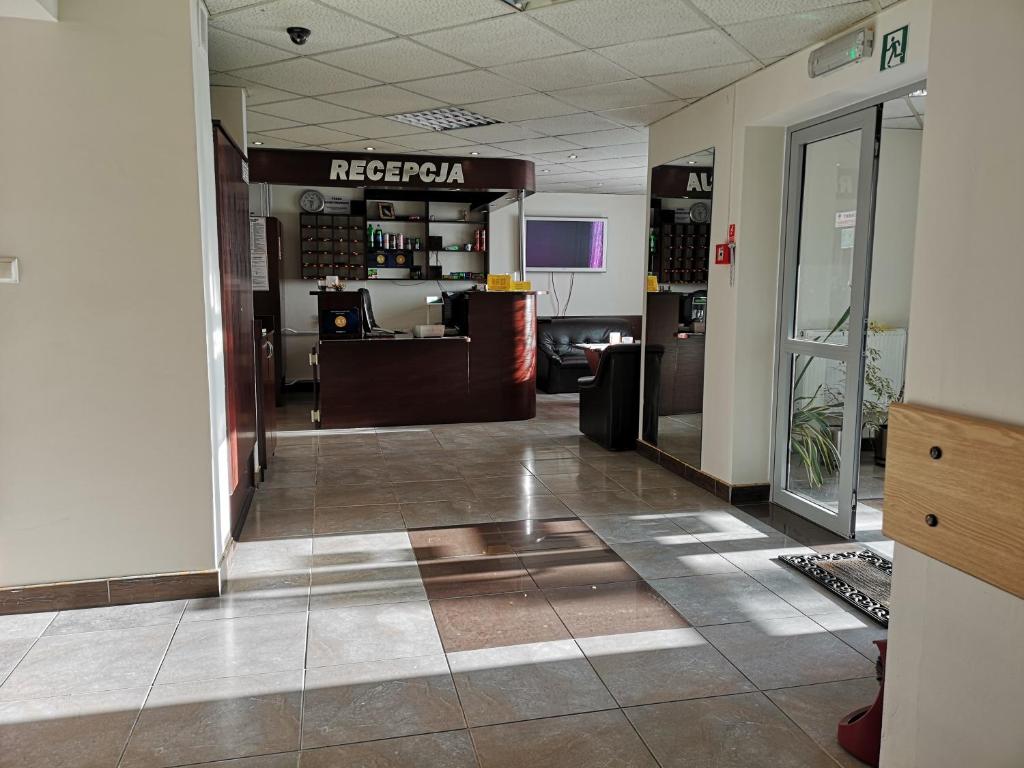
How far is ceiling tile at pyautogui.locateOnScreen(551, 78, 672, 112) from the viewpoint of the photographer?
5117mm

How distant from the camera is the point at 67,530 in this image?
10.9 ft

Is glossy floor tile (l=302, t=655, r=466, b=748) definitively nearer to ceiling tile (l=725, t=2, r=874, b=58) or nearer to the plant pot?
ceiling tile (l=725, t=2, r=874, b=58)

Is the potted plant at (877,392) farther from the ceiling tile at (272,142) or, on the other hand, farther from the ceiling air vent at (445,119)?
the ceiling tile at (272,142)

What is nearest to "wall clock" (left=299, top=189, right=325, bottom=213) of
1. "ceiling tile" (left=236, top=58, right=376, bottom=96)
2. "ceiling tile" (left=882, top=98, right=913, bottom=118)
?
"ceiling tile" (left=236, top=58, right=376, bottom=96)

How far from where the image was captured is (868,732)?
7.52ft

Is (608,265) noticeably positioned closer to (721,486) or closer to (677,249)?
(677,249)

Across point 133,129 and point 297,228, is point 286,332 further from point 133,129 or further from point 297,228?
point 133,129

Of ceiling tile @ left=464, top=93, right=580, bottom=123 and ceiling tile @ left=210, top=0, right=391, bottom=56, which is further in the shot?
ceiling tile @ left=464, top=93, right=580, bottom=123

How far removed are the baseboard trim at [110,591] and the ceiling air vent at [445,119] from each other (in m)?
3.92

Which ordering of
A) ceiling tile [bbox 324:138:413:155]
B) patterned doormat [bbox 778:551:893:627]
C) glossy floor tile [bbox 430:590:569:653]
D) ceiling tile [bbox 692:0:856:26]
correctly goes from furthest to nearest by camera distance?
ceiling tile [bbox 324:138:413:155]
ceiling tile [bbox 692:0:856:26]
patterned doormat [bbox 778:551:893:627]
glossy floor tile [bbox 430:590:569:653]

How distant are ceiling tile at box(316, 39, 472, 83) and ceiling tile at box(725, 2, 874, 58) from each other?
1692 mm

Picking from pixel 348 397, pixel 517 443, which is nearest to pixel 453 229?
pixel 348 397

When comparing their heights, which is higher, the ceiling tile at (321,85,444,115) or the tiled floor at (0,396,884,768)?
the ceiling tile at (321,85,444,115)

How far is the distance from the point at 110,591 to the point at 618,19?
11.9 feet
